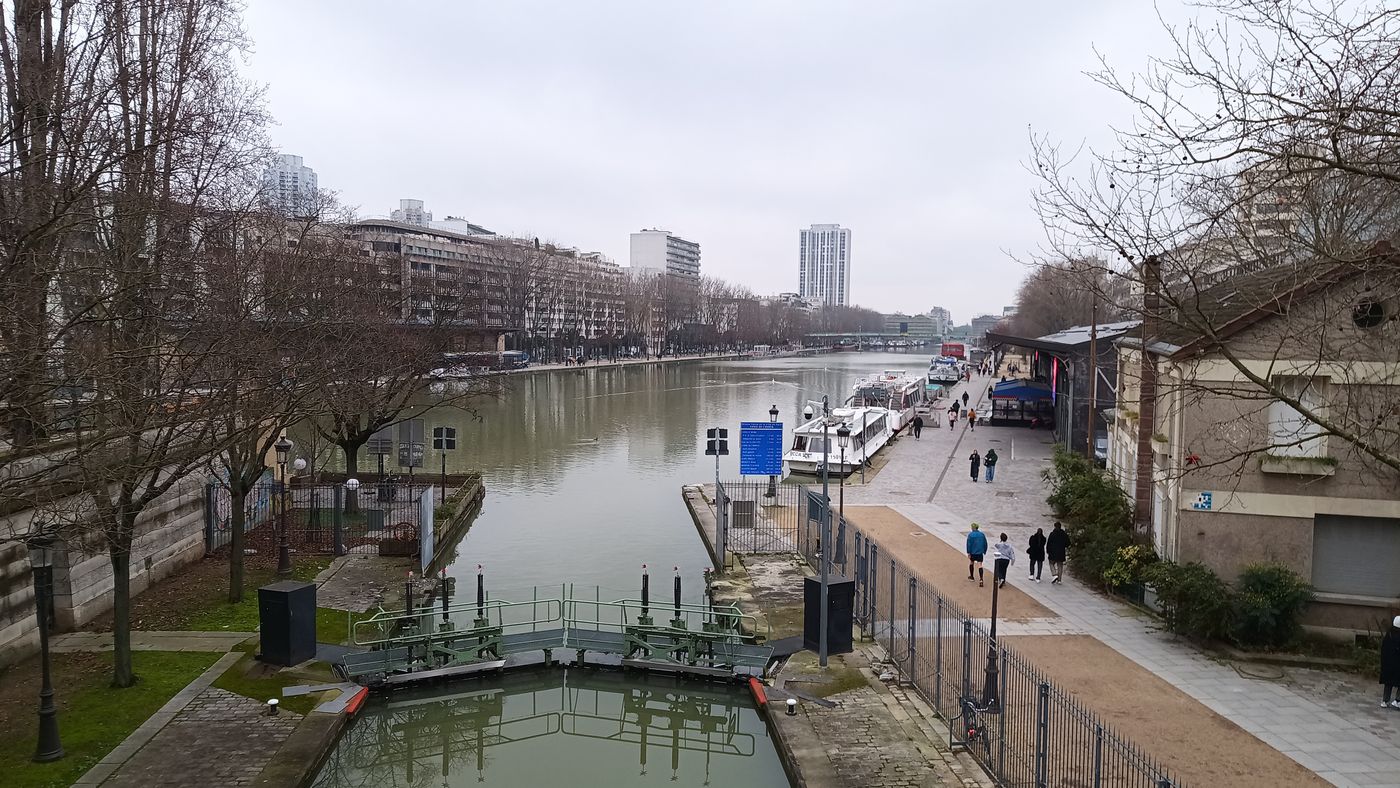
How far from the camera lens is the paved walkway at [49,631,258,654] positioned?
14906 millimetres

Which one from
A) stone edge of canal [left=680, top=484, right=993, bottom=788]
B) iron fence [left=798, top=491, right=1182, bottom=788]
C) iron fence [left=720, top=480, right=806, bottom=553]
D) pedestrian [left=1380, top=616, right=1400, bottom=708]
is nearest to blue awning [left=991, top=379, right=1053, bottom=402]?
iron fence [left=720, top=480, right=806, bottom=553]

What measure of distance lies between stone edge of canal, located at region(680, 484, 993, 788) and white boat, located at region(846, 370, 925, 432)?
106 ft

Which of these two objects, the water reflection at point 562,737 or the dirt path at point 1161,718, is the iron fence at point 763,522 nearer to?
the water reflection at point 562,737

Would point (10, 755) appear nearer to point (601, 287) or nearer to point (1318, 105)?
point (1318, 105)

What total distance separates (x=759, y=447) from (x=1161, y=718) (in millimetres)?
13581

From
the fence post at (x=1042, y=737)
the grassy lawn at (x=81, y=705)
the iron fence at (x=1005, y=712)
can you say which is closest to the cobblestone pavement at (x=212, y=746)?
the grassy lawn at (x=81, y=705)

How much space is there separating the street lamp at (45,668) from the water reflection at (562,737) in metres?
3.10

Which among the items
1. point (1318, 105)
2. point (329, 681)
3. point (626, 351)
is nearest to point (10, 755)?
point (329, 681)

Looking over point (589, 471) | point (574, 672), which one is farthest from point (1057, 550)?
point (589, 471)

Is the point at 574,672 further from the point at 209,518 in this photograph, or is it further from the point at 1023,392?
the point at 1023,392

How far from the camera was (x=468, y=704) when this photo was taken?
1485 cm

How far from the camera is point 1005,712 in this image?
1188cm

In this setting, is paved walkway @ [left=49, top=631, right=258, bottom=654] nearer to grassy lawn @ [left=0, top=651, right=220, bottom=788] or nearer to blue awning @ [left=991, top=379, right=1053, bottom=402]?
grassy lawn @ [left=0, top=651, right=220, bottom=788]

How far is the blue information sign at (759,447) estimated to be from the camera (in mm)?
24875
